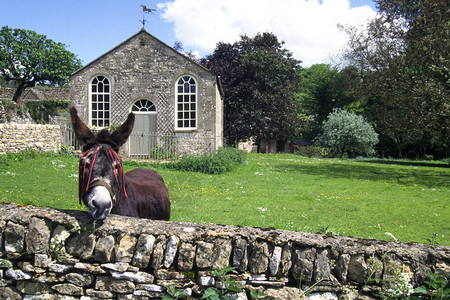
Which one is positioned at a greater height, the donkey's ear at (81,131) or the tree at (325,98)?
the tree at (325,98)

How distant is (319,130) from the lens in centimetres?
4981

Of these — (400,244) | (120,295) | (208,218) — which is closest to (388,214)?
(208,218)

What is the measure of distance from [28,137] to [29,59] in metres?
27.8

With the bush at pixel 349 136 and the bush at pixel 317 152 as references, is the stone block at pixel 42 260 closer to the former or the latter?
the bush at pixel 349 136

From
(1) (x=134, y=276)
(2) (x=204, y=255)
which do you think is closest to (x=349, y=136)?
(2) (x=204, y=255)

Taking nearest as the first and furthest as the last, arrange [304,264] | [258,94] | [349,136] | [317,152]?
[304,264], [258,94], [349,136], [317,152]

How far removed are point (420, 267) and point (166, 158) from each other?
17933 millimetres

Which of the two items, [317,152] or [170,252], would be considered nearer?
[170,252]

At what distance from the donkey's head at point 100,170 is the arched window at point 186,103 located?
17538 millimetres

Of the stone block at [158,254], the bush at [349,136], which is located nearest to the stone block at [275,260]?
the stone block at [158,254]

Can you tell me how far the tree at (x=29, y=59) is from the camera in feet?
126

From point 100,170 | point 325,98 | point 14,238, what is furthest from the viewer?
point 325,98

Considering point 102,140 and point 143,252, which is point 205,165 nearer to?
point 102,140

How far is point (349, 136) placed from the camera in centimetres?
3700
